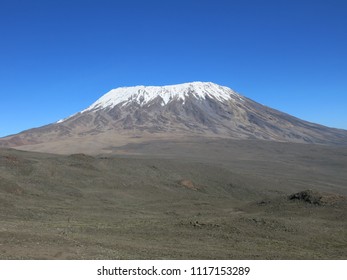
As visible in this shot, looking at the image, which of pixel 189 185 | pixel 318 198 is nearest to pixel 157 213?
pixel 318 198

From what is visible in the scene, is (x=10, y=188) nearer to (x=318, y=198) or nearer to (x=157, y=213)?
(x=157, y=213)

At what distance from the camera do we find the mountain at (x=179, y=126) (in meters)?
148

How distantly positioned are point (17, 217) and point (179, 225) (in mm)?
10065

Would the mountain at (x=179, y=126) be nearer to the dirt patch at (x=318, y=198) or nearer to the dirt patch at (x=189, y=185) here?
the dirt patch at (x=189, y=185)

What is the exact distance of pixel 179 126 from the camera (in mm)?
166500

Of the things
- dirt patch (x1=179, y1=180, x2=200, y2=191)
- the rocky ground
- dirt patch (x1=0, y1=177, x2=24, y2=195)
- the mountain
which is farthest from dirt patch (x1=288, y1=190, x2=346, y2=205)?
the mountain

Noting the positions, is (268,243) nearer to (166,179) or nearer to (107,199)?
(107,199)

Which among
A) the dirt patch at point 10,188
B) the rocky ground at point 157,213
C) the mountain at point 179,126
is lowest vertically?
the rocky ground at point 157,213

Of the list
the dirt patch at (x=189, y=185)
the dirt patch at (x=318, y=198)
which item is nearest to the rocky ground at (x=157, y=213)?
the dirt patch at (x=318, y=198)

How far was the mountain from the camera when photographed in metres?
148

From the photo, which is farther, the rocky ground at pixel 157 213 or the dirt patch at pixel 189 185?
the dirt patch at pixel 189 185

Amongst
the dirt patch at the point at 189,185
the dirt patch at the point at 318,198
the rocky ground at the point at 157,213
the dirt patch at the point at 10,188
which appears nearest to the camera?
the rocky ground at the point at 157,213

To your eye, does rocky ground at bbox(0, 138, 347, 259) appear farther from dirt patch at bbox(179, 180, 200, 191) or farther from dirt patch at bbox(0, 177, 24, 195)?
dirt patch at bbox(179, 180, 200, 191)

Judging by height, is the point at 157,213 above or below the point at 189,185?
below
